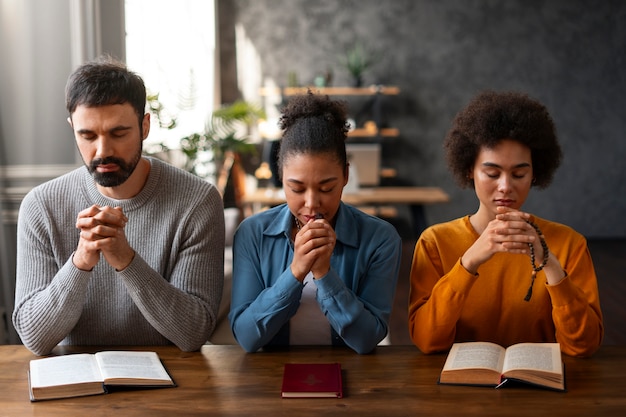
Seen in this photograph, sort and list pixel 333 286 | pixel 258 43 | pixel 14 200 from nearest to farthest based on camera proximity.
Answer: pixel 333 286
pixel 14 200
pixel 258 43

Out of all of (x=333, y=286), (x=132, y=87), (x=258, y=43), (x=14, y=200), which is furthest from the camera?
(x=258, y=43)

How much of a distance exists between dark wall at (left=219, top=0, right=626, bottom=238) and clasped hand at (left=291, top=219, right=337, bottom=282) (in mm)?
6189

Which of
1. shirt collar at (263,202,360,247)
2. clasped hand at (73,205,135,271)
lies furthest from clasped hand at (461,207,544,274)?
clasped hand at (73,205,135,271)

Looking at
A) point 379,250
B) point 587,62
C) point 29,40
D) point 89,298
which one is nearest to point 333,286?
point 379,250

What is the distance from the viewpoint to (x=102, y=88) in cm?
181

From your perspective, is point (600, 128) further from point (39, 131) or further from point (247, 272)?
point (247, 272)

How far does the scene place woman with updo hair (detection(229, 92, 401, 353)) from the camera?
68.3 inches

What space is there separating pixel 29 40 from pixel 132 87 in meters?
1.28

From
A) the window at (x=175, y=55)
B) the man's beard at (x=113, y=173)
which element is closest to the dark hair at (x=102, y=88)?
the man's beard at (x=113, y=173)

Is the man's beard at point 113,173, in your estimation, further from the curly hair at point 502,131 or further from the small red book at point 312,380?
the curly hair at point 502,131

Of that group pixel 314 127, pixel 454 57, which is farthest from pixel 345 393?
pixel 454 57

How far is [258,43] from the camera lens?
25.5 ft

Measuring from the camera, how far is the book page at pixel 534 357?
1566 mm

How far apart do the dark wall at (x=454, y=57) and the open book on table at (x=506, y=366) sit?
244 inches
